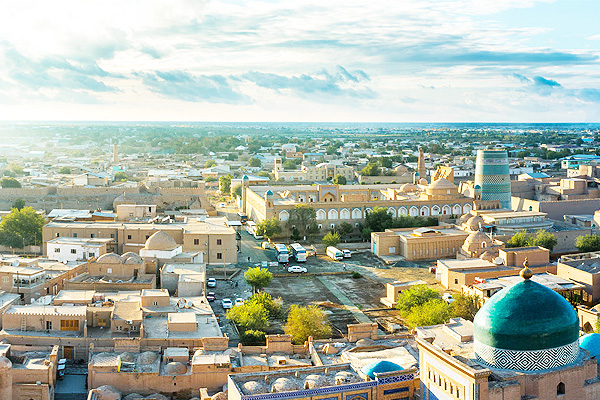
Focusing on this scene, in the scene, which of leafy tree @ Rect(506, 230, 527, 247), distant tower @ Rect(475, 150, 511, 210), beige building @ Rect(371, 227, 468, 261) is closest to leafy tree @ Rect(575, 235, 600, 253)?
leafy tree @ Rect(506, 230, 527, 247)

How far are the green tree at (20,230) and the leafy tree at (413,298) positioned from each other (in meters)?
20.6

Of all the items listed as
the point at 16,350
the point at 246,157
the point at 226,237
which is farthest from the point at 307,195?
the point at 246,157

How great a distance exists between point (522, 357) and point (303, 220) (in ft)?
91.9

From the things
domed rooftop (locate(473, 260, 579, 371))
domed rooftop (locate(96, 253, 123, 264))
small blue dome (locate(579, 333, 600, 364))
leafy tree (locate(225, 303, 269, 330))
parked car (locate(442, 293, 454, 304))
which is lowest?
parked car (locate(442, 293, 454, 304))

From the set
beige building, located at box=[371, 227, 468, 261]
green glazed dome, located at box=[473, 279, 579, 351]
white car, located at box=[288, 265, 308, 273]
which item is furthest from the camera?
beige building, located at box=[371, 227, 468, 261]

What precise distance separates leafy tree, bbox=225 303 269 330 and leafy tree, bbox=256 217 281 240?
15929 millimetres

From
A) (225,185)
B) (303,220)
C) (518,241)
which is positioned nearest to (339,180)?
(225,185)

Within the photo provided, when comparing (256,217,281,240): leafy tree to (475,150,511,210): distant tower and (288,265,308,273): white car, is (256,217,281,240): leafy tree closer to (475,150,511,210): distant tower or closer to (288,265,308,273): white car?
(288,265,308,273): white car

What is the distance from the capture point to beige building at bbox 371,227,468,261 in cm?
3566

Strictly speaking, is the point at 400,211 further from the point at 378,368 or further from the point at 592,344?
the point at 378,368

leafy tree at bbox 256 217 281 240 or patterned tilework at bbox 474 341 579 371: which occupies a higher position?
patterned tilework at bbox 474 341 579 371

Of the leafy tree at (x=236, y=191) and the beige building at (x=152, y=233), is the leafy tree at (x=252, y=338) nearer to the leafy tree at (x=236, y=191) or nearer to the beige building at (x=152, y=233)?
the beige building at (x=152, y=233)

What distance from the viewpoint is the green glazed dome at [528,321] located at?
43.8 feet

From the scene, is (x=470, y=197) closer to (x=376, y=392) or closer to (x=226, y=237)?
(x=226, y=237)
